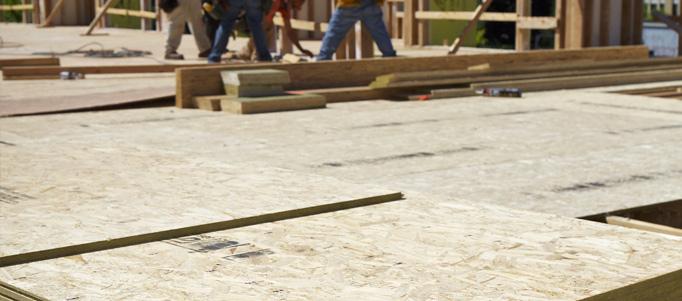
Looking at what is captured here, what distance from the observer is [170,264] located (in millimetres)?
3570

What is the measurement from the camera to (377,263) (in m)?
3.58

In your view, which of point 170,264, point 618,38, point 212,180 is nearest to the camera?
point 170,264

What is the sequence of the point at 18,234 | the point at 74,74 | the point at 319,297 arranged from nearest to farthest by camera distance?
the point at 319,297
the point at 18,234
the point at 74,74

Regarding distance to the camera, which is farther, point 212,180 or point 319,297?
point 212,180

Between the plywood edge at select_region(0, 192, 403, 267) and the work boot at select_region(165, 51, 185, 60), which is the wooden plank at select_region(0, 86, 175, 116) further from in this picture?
the plywood edge at select_region(0, 192, 403, 267)

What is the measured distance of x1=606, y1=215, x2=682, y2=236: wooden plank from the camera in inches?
179

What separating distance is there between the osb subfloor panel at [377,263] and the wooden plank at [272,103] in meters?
5.37

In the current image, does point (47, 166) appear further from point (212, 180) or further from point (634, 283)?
point (634, 283)

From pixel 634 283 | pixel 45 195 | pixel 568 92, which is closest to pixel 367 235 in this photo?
pixel 634 283

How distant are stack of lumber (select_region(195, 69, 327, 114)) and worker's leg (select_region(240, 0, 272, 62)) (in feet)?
11.2

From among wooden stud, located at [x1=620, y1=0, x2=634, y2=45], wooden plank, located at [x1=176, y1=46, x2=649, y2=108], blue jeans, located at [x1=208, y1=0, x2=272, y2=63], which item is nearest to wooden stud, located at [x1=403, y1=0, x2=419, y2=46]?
wooden stud, located at [x1=620, y1=0, x2=634, y2=45]

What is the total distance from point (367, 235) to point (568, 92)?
803cm

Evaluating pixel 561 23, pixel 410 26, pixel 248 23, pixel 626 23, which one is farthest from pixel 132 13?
pixel 626 23

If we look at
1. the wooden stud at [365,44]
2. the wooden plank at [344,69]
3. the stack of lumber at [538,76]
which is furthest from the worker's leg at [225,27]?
the stack of lumber at [538,76]
